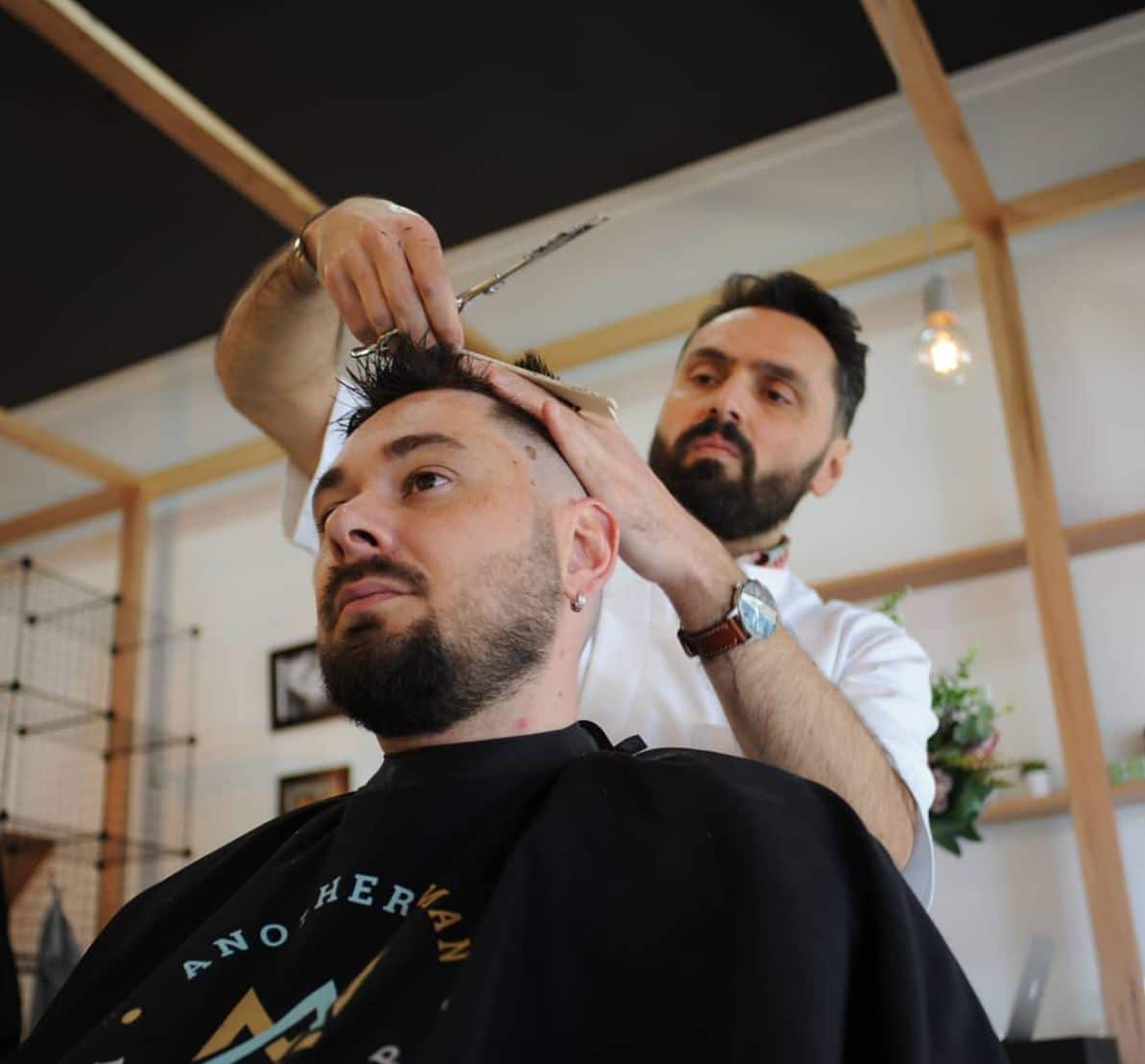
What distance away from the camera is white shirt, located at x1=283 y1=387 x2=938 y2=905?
1.70 meters

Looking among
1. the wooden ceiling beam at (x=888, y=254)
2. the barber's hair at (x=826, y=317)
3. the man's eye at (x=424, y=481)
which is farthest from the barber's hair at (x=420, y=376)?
the wooden ceiling beam at (x=888, y=254)

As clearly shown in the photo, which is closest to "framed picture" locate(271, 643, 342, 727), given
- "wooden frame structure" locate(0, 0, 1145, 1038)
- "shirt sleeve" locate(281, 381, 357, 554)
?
"wooden frame structure" locate(0, 0, 1145, 1038)

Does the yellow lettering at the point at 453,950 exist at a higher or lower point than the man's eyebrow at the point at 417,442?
lower

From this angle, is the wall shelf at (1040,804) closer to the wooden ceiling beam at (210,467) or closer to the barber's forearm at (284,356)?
the barber's forearm at (284,356)

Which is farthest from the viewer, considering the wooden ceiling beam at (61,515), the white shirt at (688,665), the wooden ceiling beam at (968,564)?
the wooden ceiling beam at (61,515)

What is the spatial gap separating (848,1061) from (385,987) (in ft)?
1.16

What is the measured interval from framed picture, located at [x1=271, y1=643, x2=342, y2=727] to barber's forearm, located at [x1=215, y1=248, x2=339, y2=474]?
252 centimetres

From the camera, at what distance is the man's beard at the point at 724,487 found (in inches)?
76.5

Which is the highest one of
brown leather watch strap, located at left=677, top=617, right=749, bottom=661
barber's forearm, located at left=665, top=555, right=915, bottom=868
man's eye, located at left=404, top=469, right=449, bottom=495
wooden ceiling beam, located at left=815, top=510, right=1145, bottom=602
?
wooden ceiling beam, located at left=815, top=510, right=1145, bottom=602

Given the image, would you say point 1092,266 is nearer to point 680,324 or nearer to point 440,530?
point 680,324

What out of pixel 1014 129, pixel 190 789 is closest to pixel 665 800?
pixel 1014 129

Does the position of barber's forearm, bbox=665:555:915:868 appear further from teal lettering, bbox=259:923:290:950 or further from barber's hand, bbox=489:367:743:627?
teal lettering, bbox=259:923:290:950

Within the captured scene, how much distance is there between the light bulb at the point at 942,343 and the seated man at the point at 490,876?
179 cm

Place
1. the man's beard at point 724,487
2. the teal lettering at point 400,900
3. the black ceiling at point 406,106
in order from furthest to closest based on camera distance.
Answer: the black ceiling at point 406,106 < the man's beard at point 724,487 < the teal lettering at point 400,900
